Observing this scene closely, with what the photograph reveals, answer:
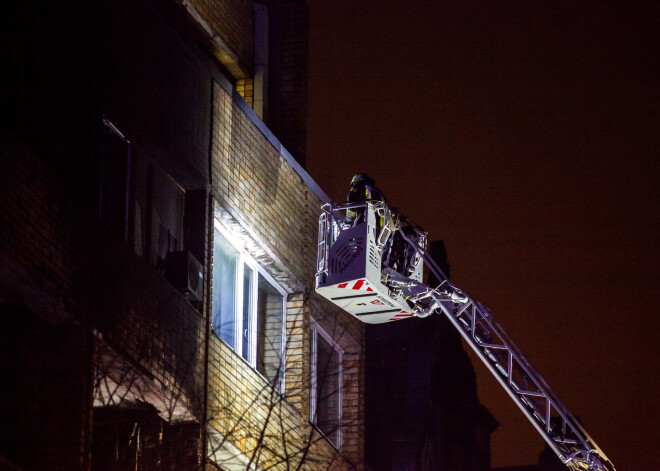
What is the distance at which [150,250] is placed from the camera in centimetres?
1240

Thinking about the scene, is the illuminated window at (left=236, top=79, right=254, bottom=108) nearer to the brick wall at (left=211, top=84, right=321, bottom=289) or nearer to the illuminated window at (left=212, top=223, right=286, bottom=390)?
the brick wall at (left=211, top=84, right=321, bottom=289)

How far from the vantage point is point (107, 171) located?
1152 cm

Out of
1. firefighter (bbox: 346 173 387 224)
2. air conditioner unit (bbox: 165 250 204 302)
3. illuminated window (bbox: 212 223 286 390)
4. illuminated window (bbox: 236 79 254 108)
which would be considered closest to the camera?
air conditioner unit (bbox: 165 250 204 302)

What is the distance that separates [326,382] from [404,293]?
269 cm

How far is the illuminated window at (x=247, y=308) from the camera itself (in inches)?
581

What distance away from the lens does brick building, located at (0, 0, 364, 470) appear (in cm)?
1009

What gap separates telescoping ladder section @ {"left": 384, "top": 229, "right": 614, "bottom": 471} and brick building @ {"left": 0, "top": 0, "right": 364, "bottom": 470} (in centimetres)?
171

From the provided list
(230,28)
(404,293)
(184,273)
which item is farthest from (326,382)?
(184,273)

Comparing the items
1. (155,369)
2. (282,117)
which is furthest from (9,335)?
(282,117)

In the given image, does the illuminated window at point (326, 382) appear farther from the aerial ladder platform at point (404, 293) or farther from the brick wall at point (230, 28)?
the brick wall at point (230, 28)

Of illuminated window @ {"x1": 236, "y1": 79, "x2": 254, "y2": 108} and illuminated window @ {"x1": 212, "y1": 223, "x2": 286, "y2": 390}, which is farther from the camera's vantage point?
illuminated window @ {"x1": 236, "y1": 79, "x2": 254, "y2": 108}

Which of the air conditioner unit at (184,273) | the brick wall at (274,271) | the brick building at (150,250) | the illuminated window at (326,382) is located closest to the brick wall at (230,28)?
the brick building at (150,250)

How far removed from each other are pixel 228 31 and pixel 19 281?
335 inches

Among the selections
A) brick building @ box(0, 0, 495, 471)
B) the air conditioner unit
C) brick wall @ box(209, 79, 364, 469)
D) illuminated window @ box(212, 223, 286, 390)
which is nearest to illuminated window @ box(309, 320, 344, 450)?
brick building @ box(0, 0, 495, 471)
